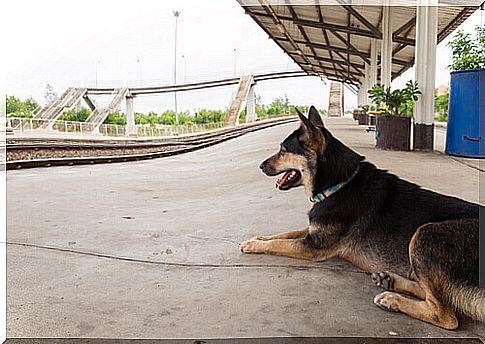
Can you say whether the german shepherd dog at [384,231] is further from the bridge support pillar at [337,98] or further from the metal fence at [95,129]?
the bridge support pillar at [337,98]

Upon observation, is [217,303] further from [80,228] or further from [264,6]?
[264,6]

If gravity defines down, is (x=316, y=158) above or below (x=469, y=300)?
above

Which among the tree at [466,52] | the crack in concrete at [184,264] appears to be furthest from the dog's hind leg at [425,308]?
the tree at [466,52]

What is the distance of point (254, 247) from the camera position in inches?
78.2

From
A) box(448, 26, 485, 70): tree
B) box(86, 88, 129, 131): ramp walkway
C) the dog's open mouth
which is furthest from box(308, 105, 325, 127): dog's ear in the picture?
box(86, 88, 129, 131): ramp walkway

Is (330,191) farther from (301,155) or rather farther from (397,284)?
(397,284)

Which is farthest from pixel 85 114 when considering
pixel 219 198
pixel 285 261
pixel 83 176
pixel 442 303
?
pixel 442 303

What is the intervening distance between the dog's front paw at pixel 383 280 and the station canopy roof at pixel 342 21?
6171 mm

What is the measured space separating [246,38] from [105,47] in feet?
6.38

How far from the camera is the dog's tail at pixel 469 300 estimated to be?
4.17 feet

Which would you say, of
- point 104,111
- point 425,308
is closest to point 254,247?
point 425,308

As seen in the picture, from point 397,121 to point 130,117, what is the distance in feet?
16.3

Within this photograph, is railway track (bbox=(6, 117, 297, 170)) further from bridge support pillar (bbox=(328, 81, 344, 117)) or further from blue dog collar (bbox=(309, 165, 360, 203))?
blue dog collar (bbox=(309, 165, 360, 203))

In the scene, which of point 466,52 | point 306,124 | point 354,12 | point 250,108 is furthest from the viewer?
point 354,12
